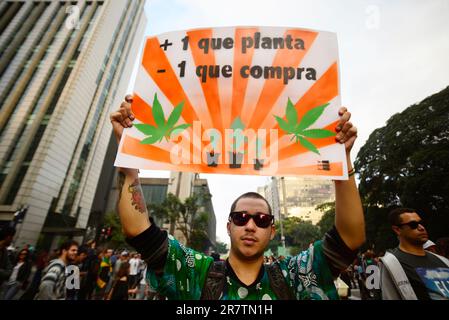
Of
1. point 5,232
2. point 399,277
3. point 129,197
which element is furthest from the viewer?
point 5,232

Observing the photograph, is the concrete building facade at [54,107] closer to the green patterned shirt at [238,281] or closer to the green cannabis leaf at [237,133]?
the green cannabis leaf at [237,133]

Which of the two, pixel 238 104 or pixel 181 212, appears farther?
pixel 181 212

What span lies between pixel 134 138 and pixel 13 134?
34.4 metres

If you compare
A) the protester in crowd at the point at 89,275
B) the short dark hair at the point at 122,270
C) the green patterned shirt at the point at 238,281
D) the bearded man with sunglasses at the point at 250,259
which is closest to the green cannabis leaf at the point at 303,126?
the bearded man with sunglasses at the point at 250,259

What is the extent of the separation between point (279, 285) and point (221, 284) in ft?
1.21

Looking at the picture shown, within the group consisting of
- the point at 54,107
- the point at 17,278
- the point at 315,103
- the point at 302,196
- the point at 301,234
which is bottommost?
the point at 17,278

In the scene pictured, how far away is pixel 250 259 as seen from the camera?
156 centimetres

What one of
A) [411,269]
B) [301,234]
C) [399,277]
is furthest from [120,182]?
[301,234]

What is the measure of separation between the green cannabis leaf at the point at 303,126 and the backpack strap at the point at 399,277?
1.88 m

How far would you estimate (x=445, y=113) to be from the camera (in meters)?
17.4

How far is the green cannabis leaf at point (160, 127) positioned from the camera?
5.75 feet

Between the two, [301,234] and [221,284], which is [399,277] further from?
[301,234]
